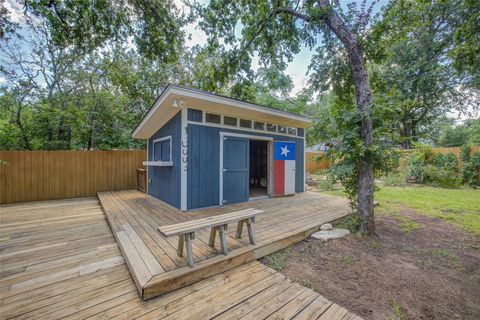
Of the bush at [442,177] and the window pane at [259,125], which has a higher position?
the window pane at [259,125]

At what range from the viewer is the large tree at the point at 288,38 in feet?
11.6

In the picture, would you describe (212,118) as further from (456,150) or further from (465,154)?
(456,150)

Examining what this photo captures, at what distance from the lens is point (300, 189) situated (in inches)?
273

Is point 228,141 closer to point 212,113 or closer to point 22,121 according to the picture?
point 212,113

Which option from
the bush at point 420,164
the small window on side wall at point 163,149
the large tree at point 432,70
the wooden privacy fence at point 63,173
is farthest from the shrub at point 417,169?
the wooden privacy fence at point 63,173

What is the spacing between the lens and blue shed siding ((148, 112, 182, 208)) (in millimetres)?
4551

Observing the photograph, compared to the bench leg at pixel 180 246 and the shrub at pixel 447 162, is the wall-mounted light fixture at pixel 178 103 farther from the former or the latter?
the shrub at pixel 447 162

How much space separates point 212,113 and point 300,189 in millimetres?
4246

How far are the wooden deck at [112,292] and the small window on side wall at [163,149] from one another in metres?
2.66

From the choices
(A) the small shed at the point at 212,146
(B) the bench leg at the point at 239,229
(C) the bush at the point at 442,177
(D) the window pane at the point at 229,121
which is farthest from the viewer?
(C) the bush at the point at 442,177

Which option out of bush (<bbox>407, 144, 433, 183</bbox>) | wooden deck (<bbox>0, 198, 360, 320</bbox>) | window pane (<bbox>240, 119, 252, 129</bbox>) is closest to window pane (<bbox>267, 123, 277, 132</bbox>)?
window pane (<bbox>240, 119, 252, 129</bbox>)

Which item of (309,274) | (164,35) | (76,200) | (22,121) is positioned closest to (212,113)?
(164,35)

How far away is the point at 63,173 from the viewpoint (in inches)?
262

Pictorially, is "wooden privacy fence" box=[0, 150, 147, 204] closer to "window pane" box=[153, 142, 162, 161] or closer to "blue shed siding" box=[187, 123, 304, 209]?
"window pane" box=[153, 142, 162, 161]
